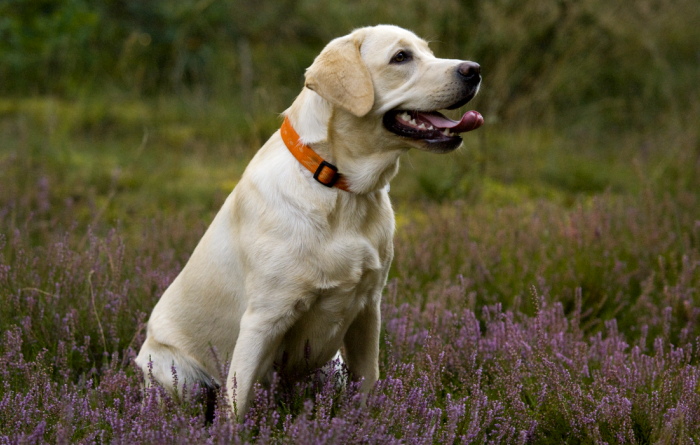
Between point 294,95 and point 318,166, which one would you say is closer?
point 318,166

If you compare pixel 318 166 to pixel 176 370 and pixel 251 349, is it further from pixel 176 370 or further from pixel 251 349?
pixel 176 370

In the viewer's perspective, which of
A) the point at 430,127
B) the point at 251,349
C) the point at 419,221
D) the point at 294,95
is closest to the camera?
the point at 251,349

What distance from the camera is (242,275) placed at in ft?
9.10

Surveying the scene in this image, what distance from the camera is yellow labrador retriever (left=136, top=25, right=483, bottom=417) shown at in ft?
8.50

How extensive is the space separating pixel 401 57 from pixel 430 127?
0.99 feet

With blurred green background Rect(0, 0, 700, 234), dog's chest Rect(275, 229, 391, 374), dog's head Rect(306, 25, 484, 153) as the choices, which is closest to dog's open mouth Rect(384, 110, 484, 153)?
dog's head Rect(306, 25, 484, 153)

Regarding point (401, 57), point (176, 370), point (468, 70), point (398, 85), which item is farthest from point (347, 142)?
point (176, 370)

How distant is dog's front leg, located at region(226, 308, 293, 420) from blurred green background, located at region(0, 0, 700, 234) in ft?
9.27

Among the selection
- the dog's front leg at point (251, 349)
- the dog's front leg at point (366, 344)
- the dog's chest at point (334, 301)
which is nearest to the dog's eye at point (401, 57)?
the dog's chest at point (334, 301)

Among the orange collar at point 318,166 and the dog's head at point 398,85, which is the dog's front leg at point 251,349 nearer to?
the orange collar at point 318,166

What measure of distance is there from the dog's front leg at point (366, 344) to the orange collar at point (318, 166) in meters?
0.46

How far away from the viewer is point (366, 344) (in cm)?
289

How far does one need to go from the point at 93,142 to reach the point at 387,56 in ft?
18.6

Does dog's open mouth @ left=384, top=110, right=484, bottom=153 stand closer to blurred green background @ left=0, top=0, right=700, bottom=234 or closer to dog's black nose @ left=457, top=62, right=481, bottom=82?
dog's black nose @ left=457, top=62, right=481, bottom=82
